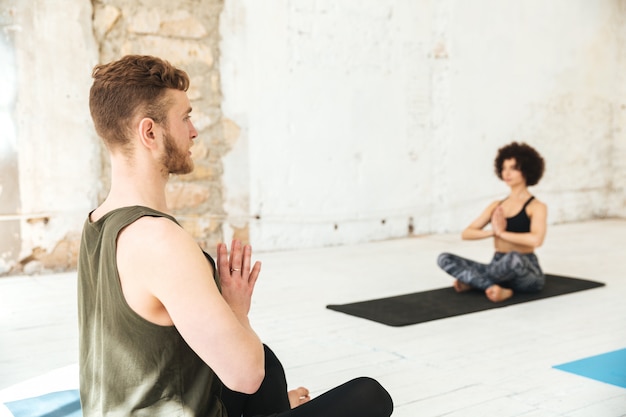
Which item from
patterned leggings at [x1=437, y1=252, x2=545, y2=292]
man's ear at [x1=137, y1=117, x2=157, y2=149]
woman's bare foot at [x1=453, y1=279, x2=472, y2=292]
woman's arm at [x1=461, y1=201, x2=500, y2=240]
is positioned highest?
man's ear at [x1=137, y1=117, x2=157, y2=149]

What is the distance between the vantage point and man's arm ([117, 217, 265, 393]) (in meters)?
1.17

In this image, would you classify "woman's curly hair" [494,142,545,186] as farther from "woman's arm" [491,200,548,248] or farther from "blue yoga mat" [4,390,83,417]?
"blue yoga mat" [4,390,83,417]

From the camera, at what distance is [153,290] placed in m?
1.19

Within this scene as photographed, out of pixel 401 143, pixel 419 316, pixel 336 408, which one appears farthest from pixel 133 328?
pixel 401 143

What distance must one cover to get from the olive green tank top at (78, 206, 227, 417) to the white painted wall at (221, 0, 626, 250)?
169 inches

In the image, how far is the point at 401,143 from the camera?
6.51 m

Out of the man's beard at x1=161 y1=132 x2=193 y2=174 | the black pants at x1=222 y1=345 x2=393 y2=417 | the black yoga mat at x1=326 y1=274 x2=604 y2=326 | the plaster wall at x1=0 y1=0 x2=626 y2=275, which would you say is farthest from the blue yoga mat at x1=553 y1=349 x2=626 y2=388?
the plaster wall at x1=0 y1=0 x2=626 y2=275

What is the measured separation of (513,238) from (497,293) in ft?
1.06

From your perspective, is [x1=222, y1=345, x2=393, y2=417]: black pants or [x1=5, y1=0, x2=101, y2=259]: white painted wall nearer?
[x1=222, y1=345, x2=393, y2=417]: black pants

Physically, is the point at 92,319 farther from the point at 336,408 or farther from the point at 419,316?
the point at 419,316

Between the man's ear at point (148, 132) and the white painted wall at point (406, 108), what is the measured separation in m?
4.29

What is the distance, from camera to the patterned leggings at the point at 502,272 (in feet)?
13.0

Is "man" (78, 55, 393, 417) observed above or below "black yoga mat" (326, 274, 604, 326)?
above

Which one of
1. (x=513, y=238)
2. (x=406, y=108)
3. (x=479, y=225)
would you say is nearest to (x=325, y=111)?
(x=406, y=108)
